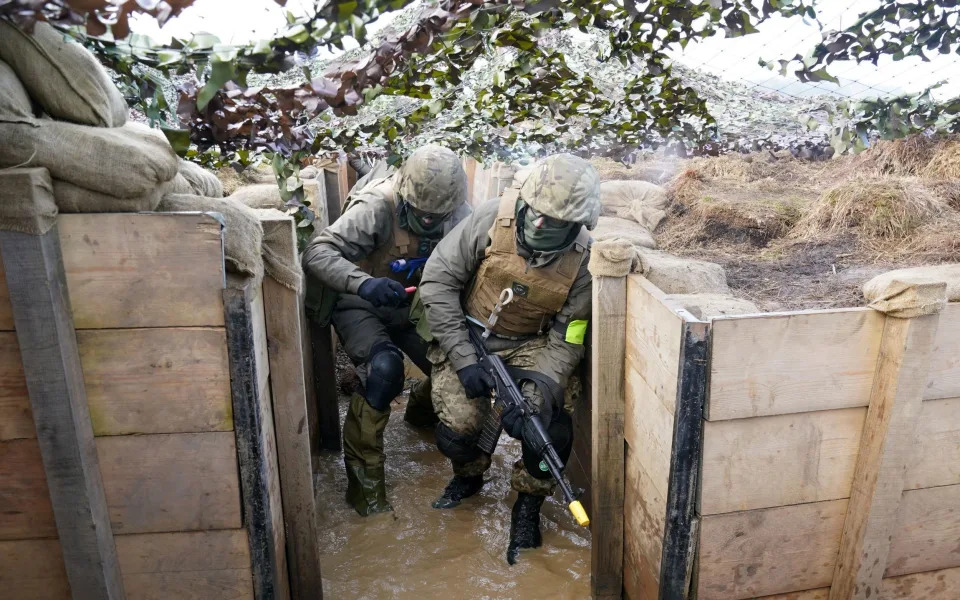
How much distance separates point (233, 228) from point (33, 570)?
1326 millimetres

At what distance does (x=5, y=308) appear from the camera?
2.05 m

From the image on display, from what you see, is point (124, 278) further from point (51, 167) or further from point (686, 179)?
point (686, 179)

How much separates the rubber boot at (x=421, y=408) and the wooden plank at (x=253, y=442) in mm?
2221

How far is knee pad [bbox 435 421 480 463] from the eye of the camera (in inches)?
153

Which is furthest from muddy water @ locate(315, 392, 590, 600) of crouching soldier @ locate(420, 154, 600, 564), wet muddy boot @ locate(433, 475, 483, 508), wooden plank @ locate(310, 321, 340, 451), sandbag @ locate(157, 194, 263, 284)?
sandbag @ locate(157, 194, 263, 284)

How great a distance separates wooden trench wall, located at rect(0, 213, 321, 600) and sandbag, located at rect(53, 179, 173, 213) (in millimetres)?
37

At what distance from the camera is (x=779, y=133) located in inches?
208

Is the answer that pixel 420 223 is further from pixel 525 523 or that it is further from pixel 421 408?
pixel 525 523

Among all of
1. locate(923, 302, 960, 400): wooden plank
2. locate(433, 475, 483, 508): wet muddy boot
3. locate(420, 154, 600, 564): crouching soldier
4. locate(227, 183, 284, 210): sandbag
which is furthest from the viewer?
locate(227, 183, 284, 210): sandbag

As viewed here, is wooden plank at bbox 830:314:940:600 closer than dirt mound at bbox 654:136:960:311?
Yes

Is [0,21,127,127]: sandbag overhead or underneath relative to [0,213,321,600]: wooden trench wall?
overhead

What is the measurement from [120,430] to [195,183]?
2.99 feet

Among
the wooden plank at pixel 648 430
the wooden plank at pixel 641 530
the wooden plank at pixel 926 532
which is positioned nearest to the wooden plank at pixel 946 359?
the wooden plank at pixel 926 532

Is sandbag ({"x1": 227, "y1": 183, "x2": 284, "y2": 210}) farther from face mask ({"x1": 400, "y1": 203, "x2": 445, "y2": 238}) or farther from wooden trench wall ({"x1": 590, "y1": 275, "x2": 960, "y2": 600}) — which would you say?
wooden trench wall ({"x1": 590, "y1": 275, "x2": 960, "y2": 600})
